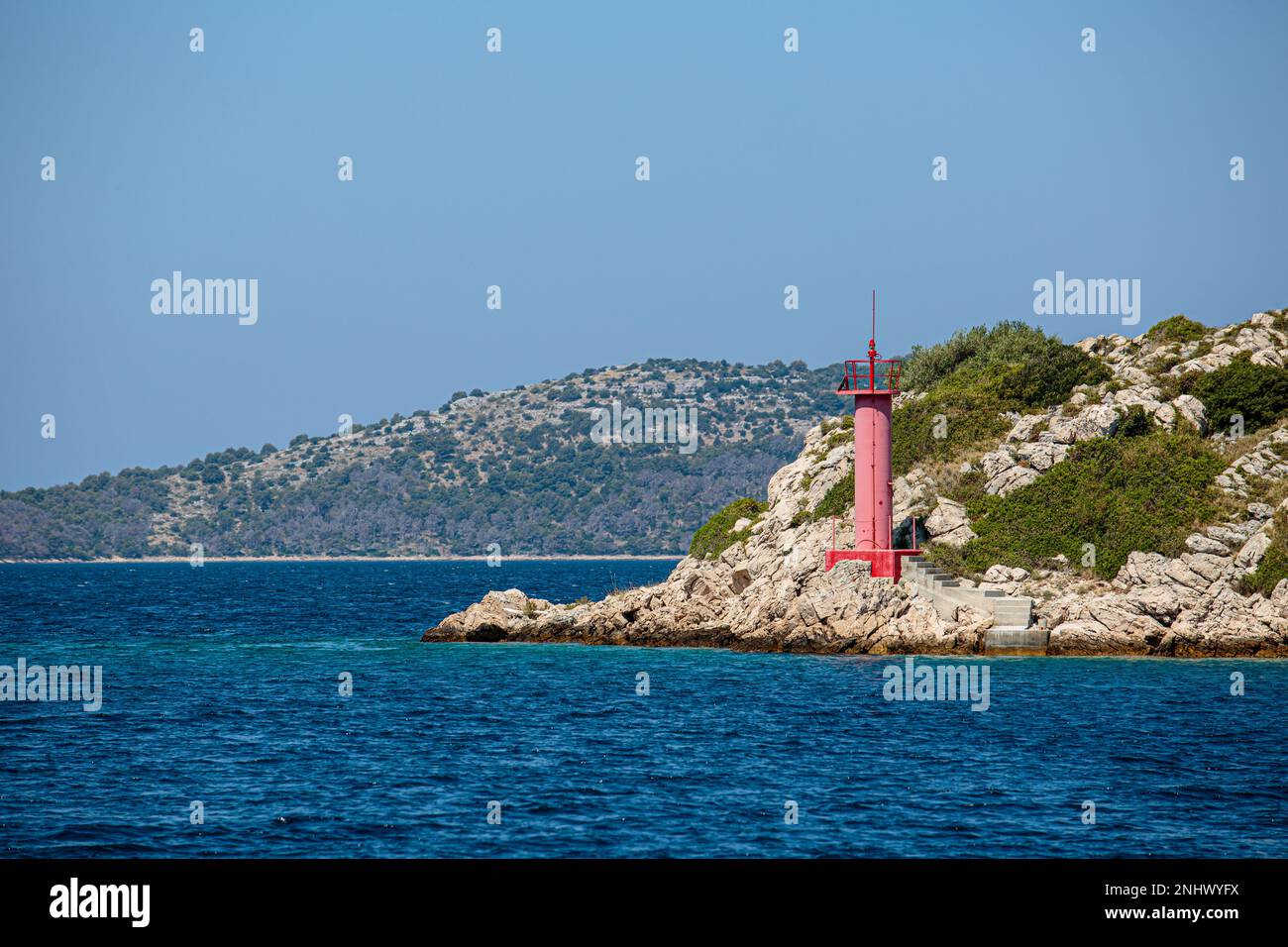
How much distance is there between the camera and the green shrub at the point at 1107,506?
1898 inches

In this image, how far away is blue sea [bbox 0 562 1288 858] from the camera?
2278 centimetres

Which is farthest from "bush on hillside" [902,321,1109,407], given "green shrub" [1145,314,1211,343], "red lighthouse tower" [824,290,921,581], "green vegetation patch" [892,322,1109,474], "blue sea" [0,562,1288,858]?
"blue sea" [0,562,1288,858]

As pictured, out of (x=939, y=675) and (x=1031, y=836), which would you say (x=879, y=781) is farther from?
(x=939, y=675)

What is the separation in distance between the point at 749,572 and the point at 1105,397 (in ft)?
54.6

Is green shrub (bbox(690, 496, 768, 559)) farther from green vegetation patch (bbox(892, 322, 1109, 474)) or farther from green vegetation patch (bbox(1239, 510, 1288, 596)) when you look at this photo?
green vegetation patch (bbox(1239, 510, 1288, 596))

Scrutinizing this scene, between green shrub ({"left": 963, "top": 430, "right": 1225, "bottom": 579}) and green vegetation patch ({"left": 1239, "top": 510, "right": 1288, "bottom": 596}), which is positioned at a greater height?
green shrub ({"left": 963, "top": 430, "right": 1225, "bottom": 579})

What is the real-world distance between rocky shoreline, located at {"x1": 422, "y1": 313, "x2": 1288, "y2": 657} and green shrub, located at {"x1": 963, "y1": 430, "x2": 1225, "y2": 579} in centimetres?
65

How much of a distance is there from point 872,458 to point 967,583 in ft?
19.3

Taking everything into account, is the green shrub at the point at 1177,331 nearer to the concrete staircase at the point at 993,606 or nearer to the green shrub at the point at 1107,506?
the green shrub at the point at 1107,506
